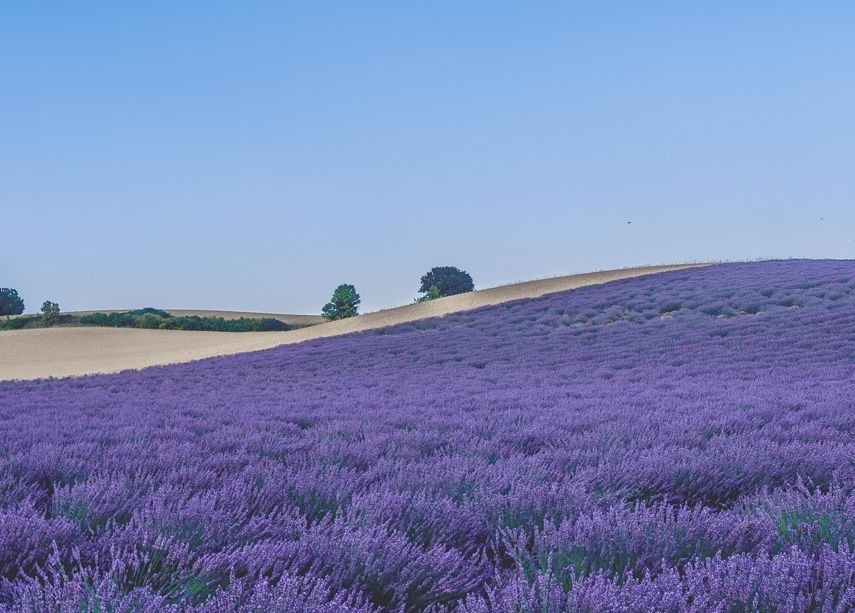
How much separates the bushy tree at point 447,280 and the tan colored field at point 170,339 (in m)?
26.1

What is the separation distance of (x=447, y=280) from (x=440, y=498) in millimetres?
56498

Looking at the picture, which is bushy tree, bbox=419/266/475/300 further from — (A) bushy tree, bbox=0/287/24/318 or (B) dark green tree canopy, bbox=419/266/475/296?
(A) bushy tree, bbox=0/287/24/318

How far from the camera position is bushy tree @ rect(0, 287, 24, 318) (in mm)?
55656

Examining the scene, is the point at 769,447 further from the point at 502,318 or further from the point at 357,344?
the point at 502,318

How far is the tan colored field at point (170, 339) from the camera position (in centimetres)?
2330

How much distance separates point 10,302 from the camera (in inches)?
2234

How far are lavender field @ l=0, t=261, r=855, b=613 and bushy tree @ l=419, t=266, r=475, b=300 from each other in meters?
50.2

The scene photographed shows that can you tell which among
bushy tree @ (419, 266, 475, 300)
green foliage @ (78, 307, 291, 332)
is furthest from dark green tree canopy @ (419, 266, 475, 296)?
green foliage @ (78, 307, 291, 332)

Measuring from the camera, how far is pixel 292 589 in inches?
57.2

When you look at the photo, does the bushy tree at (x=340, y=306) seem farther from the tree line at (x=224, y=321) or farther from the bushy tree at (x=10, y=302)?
the bushy tree at (x=10, y=302)

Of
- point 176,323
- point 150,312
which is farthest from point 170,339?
point 150,312

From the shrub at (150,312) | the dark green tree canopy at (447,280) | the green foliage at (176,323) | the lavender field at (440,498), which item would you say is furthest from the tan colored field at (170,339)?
the dark green tree canopy at (447,280)

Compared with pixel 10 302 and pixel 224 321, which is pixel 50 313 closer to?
pixel 224 321

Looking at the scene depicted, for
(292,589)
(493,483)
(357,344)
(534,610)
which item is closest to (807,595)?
(534,610)
